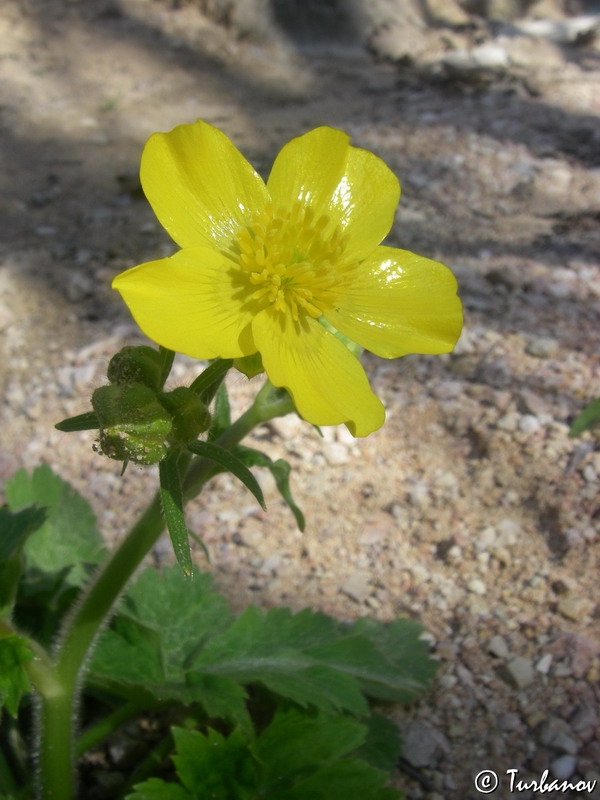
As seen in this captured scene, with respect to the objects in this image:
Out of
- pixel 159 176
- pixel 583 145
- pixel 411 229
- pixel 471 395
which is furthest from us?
pixel 583 145

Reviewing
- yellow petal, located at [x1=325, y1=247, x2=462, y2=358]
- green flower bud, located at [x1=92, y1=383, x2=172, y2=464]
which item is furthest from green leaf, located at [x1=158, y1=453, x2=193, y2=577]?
yellow petal, located at [x1=325, y1=247, x2=462, y2=358]

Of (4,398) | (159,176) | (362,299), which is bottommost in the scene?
(4,398)

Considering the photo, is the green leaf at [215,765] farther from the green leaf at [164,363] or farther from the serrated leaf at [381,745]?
the green leaf at [164,363]

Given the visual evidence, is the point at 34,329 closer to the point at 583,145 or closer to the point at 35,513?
the point at 35,513

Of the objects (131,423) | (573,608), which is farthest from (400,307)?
(573,608)

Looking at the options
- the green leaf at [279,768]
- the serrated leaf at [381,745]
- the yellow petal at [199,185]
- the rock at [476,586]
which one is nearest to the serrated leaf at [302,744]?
the green leaf at [279,768]

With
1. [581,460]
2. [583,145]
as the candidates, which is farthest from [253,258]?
[583,145]
